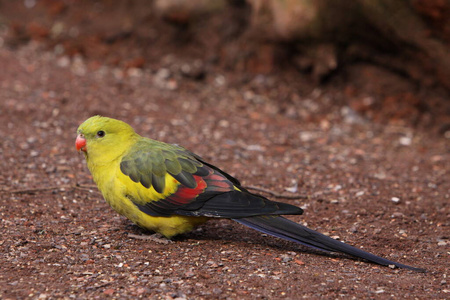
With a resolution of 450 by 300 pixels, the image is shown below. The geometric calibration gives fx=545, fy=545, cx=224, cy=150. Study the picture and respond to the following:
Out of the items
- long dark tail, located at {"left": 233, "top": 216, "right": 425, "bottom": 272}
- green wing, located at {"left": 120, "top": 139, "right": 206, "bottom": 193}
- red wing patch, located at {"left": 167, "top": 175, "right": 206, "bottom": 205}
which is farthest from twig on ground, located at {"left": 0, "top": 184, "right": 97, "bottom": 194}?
long dark tail, located at {"left": 233, "top": 216, "right": 425, "bottom": 272}

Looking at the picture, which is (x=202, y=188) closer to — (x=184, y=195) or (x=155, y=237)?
(x=184, y=195)

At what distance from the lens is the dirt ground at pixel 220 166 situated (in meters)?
3.72

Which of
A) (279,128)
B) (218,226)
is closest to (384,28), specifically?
(279,128)

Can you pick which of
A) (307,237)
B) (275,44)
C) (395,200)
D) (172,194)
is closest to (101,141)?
(172,194)

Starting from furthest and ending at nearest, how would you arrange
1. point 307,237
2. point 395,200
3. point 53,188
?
point 395,200 < point 53,188 < point 307,237

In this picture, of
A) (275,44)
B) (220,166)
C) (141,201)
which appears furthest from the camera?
(275,44)

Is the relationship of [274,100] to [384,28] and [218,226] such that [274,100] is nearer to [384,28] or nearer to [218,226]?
[384,28]

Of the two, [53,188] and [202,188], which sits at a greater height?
[202,188]

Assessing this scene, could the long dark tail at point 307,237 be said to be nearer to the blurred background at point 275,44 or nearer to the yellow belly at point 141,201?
the yellow belly at point 141,201

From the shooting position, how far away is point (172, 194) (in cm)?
415

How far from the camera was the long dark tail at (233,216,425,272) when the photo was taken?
4.02 meters

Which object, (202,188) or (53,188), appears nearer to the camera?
(202,188)

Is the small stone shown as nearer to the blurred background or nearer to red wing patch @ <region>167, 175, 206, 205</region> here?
red wing patch @ <region>167, 175, 206, 205</region>

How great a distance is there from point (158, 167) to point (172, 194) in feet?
0.79
